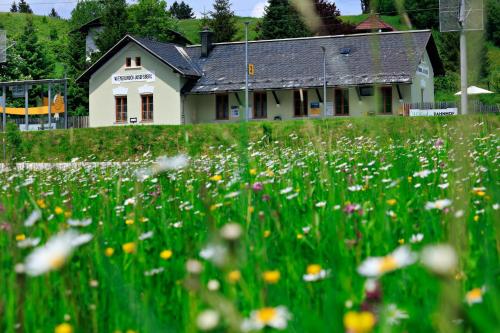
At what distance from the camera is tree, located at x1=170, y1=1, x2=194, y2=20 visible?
118 meters

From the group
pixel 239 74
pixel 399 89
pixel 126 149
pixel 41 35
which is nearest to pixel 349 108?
pixel 399 89

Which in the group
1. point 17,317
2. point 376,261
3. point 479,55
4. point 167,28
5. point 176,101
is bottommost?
point 17,317

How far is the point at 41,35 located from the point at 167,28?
3450 cm

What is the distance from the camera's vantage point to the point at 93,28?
6794 centimetres

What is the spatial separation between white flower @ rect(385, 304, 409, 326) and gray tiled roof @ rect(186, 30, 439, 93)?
109 feet

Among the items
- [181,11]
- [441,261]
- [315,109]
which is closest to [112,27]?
[315,109]

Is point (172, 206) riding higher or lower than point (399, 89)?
lower

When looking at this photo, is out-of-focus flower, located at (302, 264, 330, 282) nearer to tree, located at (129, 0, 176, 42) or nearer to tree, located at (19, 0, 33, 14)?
tree, located at (129, 0, 176, 42)

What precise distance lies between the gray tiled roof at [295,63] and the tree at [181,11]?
264ft

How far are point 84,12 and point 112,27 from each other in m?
27.7

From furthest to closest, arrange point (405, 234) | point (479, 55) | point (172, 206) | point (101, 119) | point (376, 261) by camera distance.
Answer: point (101, 119) < point (172, 206) < point (405, 234) < point (479, 55) < point (376, 261)

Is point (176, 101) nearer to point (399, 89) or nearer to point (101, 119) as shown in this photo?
point (101, 119)

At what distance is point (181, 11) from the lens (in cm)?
11919

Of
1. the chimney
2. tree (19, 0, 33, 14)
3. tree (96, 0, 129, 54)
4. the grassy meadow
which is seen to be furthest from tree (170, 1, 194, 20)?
the grassy meadow
